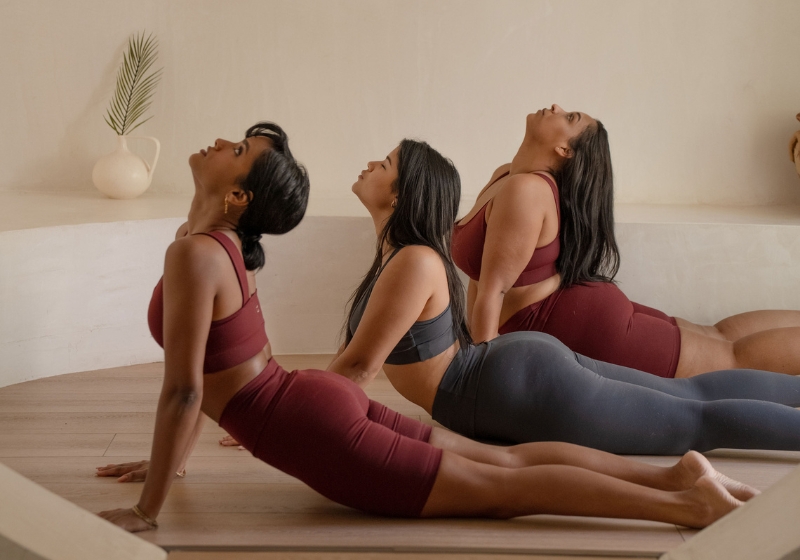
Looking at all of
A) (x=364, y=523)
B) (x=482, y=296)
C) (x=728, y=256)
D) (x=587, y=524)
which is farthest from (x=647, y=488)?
(x=728, y=256)

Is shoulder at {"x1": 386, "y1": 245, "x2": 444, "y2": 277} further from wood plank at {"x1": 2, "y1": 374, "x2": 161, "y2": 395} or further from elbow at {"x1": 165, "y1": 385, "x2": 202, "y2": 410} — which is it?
wood plank at {"x1": 2, "y1": 374, "x2": 161, "y2": 395}

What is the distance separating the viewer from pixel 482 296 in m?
2.94

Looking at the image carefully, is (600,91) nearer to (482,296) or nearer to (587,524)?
(482,296)

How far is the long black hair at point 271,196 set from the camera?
200 centimetres

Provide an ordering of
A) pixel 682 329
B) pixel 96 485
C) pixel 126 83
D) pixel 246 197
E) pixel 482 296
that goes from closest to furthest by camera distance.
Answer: pixel 246 197, pixel 96 485, pixel 482 296, pixel 682 329, pixel 126 83

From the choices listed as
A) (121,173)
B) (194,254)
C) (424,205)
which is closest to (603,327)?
(424,205)

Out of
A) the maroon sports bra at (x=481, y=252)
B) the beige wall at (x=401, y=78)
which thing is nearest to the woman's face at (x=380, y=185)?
the maroon sports bra at (x=481, y=252)

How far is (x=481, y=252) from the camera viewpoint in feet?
10.4

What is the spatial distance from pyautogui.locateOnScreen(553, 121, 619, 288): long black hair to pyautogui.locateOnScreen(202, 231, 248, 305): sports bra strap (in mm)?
1492

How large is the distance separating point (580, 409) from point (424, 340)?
0.50 meters

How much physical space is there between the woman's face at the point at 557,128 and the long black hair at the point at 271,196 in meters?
1.40

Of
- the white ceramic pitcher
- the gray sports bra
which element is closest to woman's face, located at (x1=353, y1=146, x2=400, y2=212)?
the gray sports bra

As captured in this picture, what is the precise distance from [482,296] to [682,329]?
824mm

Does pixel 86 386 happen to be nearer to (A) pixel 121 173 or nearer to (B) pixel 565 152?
(A) pixel 121 173
